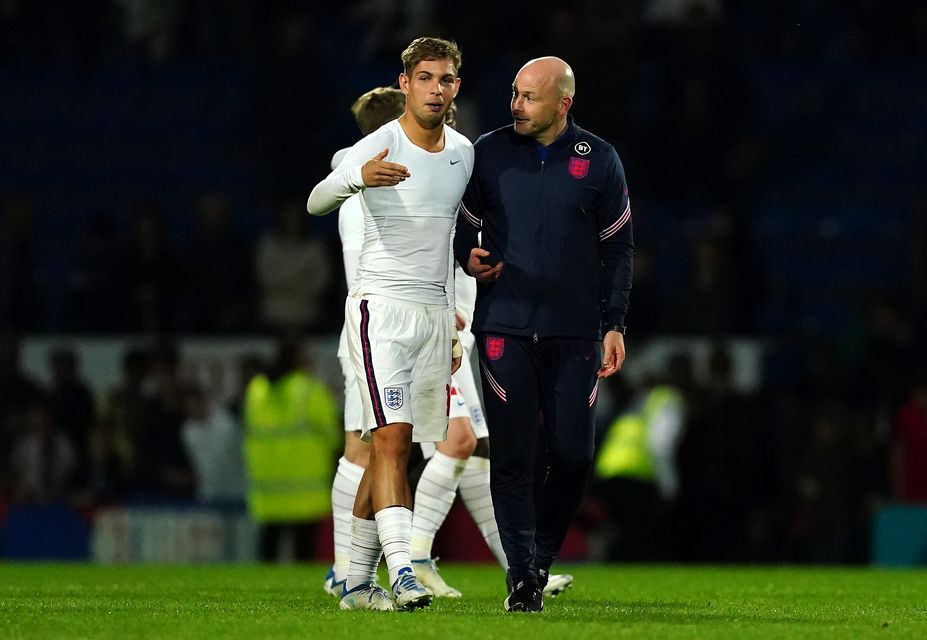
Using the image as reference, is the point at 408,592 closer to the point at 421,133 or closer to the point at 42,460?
the point at 421,133

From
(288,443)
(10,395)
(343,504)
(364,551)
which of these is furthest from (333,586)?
(10,395)

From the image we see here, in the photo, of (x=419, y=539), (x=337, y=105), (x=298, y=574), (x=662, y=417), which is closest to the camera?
(x=419, y=539)

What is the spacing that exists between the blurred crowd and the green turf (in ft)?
10.3

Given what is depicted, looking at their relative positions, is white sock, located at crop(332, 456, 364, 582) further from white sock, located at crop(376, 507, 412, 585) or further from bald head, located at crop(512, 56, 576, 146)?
bald head, located at crop(512, 56, 576, 146)

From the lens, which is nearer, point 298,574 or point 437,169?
point 437,169

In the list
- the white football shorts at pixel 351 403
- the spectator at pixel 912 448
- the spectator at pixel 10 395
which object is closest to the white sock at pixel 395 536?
the white football shorts at pixel 351 403

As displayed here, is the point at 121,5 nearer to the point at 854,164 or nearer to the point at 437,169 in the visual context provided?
the point at 854,164

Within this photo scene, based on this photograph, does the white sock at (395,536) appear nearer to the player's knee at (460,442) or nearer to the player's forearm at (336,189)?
the player's forearm at (336,189)

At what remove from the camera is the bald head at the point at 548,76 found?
24.6ft

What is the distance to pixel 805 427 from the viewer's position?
15.6 m

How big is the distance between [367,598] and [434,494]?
6.10 feet

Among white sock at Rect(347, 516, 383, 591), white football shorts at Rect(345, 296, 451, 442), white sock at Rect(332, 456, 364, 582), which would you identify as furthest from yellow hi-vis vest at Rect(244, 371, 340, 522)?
white football shorts at Rect(345, 296, 451, 442)

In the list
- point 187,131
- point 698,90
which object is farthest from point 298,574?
point 187,131

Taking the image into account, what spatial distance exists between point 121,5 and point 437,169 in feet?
47.2
